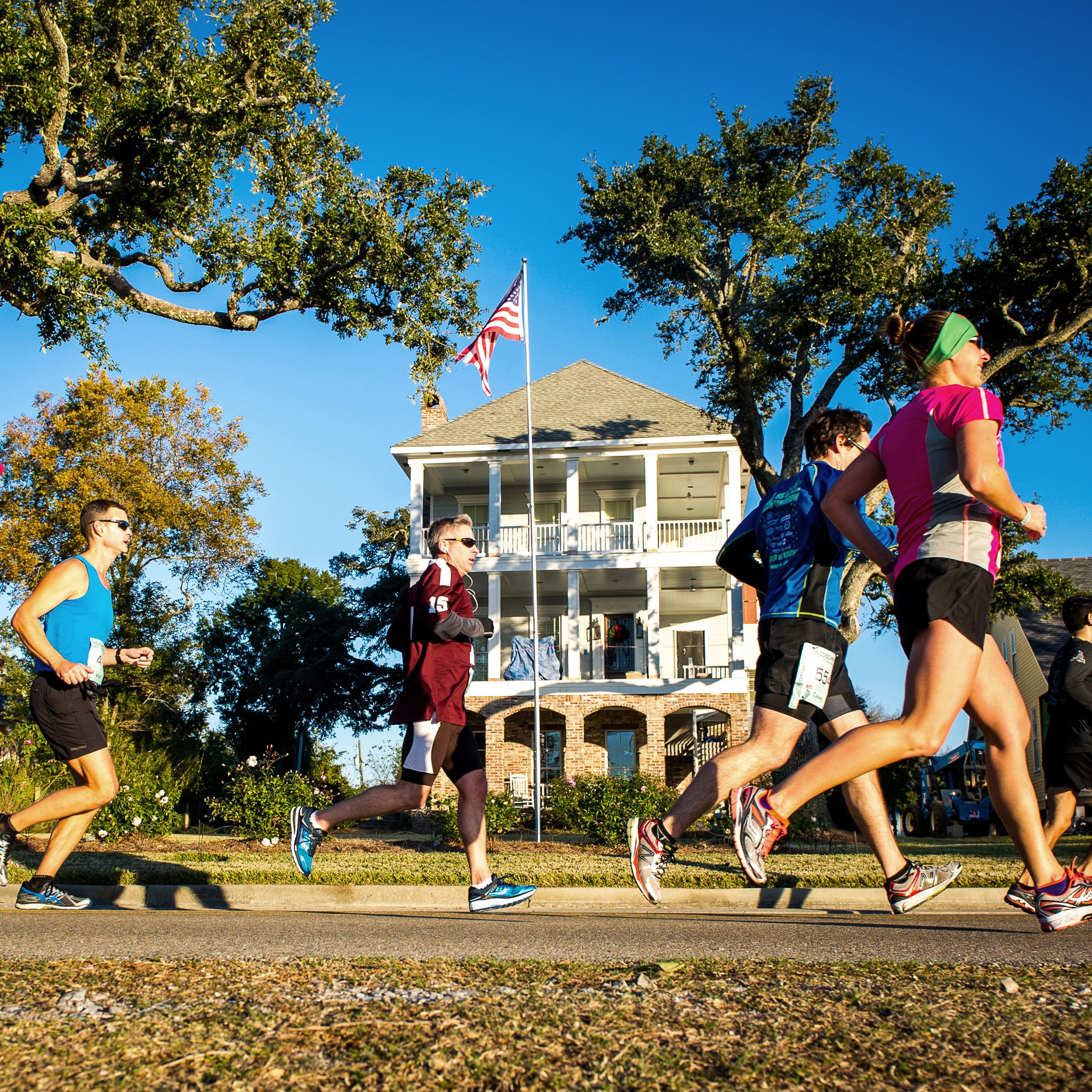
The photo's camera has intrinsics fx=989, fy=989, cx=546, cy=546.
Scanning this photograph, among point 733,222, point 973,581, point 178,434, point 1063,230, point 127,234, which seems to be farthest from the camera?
point 178,434

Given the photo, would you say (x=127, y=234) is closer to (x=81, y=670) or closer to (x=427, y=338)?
(x=427, y=338)

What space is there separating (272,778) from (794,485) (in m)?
9.13

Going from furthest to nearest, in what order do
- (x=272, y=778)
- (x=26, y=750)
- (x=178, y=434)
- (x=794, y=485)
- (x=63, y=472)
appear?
1. (x=178, y=434)
2. (x=63, y=472)
3. (x=26, y=750)
4. (x=272, y=778)
5. (x=794, y=485)

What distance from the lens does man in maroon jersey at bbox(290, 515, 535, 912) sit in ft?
15.9

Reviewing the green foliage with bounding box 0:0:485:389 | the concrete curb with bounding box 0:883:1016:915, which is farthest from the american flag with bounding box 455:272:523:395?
the concrete curb with bounding box 0:883:1016:915

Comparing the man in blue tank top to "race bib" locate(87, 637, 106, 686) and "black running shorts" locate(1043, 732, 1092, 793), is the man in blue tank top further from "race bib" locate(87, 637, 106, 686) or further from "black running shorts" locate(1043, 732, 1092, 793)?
"black running shorts" locate(1043, 732, 1092, 793)

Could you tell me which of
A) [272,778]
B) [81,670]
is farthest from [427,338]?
[81,670]

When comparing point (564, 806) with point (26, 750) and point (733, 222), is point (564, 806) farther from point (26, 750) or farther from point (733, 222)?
point (733, 222)

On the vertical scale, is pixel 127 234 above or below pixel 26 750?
above

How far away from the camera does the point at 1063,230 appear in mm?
20203

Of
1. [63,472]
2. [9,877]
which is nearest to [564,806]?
[9,877]

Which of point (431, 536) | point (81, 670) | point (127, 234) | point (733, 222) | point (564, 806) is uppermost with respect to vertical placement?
point (733, 222)

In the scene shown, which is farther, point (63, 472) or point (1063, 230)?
point (63, 472)

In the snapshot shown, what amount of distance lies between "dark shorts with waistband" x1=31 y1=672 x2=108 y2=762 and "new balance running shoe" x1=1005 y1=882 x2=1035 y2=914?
4261 mm
